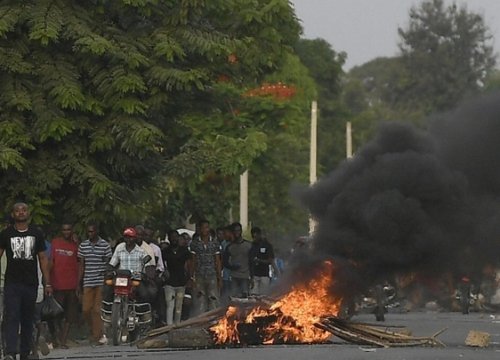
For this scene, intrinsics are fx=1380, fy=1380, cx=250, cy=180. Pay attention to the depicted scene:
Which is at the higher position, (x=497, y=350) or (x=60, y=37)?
(x=60, y=37)

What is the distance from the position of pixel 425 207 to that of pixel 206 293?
725 centimetres

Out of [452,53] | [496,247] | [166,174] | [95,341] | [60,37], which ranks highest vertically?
[452,53]

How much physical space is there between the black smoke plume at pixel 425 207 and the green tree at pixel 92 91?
4777 mm

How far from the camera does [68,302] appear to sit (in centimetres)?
1975

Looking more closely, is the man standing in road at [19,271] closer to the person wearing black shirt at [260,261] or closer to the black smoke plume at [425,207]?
the black smoke plume at [425,207]

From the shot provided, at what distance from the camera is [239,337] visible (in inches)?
658

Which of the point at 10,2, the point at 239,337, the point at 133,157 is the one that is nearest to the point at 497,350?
the point at 239,337

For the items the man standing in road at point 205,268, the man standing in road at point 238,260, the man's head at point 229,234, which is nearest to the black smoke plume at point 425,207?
the man standing in road at point 205,268

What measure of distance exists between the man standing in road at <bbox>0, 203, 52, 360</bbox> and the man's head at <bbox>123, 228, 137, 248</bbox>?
4.52 metres

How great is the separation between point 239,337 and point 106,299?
3569 millimetres

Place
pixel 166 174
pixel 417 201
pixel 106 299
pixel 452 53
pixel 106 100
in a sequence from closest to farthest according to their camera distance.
Answer: pixel 417 201 < pixel 106 299 < pixel 106 100 < pixel 166 174 < pixel 452 53

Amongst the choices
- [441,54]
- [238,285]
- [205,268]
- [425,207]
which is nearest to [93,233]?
[205,268]

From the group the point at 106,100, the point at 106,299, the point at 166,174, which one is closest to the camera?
the point at 106,299

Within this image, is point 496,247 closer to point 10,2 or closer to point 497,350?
point 497,350
